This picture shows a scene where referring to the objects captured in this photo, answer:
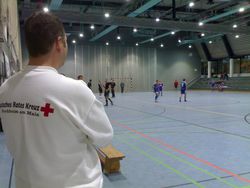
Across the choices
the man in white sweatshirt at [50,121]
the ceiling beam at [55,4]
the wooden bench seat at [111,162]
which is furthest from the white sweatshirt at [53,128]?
the ceiling beam at [55,4]

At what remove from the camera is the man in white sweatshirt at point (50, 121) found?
1.21 m

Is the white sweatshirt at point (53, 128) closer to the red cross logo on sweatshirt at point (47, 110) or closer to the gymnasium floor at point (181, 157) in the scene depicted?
the red cross logo on sweatshirt at point (47, 110)

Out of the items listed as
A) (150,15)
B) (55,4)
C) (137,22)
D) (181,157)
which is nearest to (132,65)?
(150,15)

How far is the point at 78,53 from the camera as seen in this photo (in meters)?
36.4

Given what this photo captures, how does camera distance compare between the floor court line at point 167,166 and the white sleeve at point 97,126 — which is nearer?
the white sleeve at point 97,126

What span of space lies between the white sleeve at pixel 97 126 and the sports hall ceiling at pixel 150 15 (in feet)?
47.7

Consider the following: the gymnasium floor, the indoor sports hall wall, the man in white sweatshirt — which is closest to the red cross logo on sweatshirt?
the man in white sweatshirt

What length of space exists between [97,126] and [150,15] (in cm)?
2670

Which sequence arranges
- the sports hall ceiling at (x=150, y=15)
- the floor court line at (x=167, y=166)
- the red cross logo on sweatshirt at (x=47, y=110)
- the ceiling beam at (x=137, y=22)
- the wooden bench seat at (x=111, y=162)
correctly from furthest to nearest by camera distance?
1. the sports hall ceiling at (x=150, y=15)
2. the ceiling beam at (x=137, y=22)
3. the wooden bench seat at (x=111, y=162)
4. the floor court line at (x=167, y=166)
5. the red cross logo on sweatshirt at (x=47, y=110)

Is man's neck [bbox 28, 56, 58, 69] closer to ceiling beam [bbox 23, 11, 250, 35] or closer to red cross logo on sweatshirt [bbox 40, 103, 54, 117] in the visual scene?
red cross logo on sweatshirt [bbox 40, 103, 54, 117]

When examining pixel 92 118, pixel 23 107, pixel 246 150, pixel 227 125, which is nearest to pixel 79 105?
pixel 92 118

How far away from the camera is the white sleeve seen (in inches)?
49.0

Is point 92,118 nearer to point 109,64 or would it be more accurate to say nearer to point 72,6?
point 72,6

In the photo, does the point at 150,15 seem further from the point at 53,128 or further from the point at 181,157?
the point at 53,128
